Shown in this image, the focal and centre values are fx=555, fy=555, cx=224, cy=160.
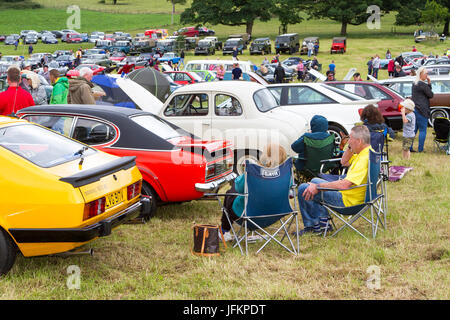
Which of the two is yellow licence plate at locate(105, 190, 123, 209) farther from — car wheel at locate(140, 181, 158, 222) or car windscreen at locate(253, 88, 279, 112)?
car windscreen at locate(253, 88, 279, 112)

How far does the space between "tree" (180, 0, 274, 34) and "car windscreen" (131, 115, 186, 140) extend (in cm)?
6400

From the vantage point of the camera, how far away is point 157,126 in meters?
7.68

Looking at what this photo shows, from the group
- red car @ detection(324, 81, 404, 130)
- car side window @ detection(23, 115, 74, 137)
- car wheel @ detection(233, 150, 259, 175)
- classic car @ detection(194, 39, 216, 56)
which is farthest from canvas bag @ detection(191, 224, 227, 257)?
classic car @ detection(194, 39, 216, 56)

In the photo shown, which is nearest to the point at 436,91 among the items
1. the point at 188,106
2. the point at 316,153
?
the point at 188,106

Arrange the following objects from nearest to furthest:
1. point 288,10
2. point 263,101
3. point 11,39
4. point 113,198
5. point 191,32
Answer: point 113,198 < point 263,101 < point 288,10 < point 11,39 < point 191,32

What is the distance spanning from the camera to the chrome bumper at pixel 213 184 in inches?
253

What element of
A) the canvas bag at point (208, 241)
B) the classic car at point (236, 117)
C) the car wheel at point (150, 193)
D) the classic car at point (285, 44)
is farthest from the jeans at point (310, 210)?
the classic car at point (285, 44)

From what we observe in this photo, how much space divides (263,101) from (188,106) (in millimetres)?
1382

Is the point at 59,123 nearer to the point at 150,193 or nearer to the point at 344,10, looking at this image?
the point at 150,193

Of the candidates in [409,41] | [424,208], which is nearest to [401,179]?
[424,208]

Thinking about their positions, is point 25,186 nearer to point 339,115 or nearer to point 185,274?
point 185,274

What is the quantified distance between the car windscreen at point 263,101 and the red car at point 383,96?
14.3 feet

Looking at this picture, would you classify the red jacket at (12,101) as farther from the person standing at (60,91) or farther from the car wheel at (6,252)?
the car wheel at (6,252)

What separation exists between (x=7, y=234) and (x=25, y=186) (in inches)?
19.5
